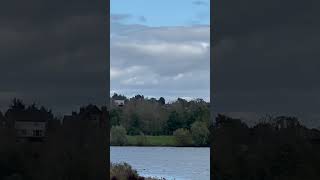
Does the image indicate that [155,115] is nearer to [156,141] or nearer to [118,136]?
[118,136]

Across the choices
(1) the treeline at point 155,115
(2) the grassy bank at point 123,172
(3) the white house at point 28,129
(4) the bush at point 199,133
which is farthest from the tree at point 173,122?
(3) the white house at point 28,129

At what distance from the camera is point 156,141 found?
13914mm

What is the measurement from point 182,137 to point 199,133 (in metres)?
0.54

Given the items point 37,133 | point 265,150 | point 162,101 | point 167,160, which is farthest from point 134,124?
point 265,150

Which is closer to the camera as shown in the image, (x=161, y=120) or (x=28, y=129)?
(x=28, y=129)

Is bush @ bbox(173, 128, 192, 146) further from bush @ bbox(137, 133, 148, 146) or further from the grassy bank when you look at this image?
the grassy bank

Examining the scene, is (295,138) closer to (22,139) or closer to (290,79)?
(290,79)

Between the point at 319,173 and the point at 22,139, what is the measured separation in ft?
12.4

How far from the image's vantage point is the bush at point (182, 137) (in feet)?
40.8

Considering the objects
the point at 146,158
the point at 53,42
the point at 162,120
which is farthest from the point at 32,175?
the point at 146,158

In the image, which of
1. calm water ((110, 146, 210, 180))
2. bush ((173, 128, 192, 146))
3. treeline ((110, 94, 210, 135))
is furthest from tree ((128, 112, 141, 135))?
calm water ((110, 146, 210, 180))

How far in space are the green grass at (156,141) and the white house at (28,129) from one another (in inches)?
142

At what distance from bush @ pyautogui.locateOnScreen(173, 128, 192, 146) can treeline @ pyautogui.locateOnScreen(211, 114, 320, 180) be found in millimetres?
2752

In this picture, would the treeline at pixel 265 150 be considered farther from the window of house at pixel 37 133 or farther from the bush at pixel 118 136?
the bush at pixel 118 136
